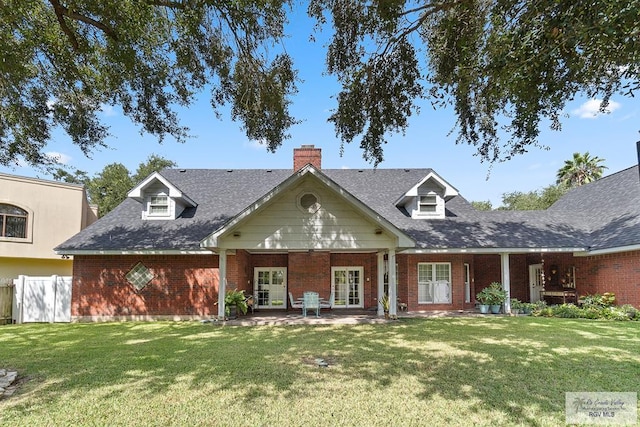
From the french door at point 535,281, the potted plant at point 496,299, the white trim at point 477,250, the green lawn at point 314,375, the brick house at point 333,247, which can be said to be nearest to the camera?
the green lawn at point 314,375

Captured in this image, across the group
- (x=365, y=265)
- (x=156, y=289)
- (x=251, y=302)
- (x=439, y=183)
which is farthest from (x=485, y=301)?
(x=156, y=289)

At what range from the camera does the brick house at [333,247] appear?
1300cm

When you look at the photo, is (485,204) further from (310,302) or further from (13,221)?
(13,221)

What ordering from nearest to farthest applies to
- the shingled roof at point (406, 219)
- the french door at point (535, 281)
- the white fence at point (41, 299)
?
the white fence at point (41, 299), the shingled roof at point (406, 219), the french door at point (535, 281)

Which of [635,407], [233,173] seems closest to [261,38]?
[635,407]

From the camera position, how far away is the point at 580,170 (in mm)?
38750

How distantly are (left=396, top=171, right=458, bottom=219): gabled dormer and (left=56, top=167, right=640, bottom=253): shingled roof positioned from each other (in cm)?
45

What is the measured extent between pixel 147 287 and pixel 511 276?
55.5ft

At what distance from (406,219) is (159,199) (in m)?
11.2

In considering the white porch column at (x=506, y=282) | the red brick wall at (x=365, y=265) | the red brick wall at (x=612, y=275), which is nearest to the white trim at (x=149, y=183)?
the red brick wall at (x=365, y=265)

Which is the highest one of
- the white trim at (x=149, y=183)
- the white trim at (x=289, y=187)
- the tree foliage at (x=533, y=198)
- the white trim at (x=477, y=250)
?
Answer: the tree foliage at (x=533, y=198)

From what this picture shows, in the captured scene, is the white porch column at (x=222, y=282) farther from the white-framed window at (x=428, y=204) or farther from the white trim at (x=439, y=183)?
the white-framed window at (x=428, y=204)

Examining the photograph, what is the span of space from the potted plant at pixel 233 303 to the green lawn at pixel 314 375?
2.42 metres

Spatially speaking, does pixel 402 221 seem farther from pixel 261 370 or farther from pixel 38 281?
pixel 38 281
